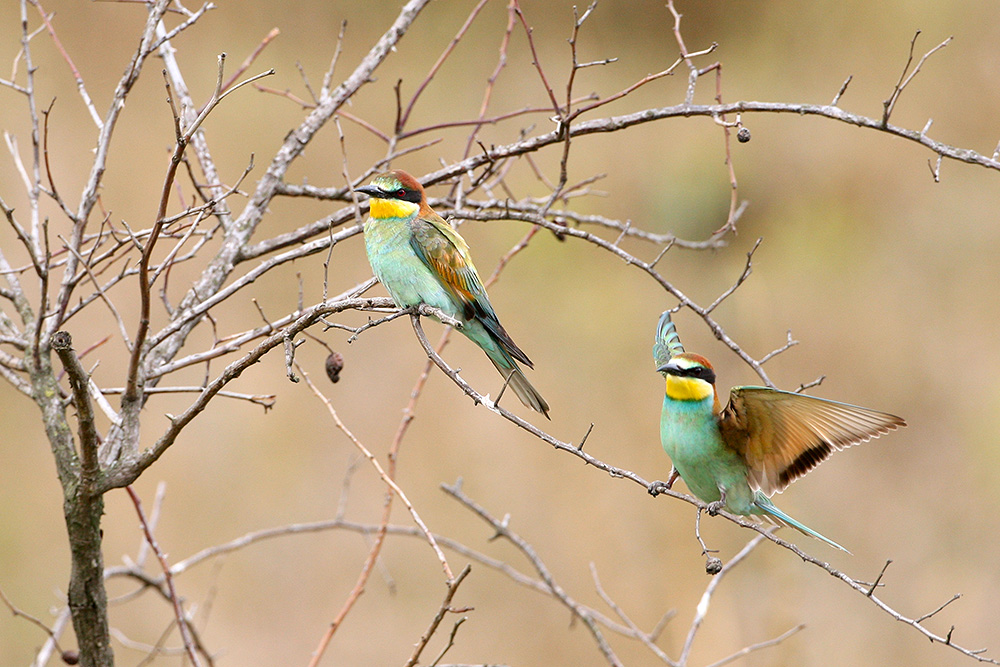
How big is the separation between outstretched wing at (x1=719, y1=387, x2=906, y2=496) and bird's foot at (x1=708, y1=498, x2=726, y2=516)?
0.29 feet

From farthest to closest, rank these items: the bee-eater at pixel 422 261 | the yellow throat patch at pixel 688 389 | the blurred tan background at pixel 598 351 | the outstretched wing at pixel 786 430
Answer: the blurred tan background at pixel 598 351
the bee-eater at pixel 422 261
the yellow throat patch at pixel 688 389
the outstretched wing at pixel 786 430

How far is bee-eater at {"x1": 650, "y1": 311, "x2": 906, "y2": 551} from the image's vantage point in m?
1.98

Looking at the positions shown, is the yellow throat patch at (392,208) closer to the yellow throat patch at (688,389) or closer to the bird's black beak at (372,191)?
the bird's black beak at (372,191)

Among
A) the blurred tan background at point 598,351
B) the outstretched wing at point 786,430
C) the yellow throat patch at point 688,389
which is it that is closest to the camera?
the outstretched wing at point 786,430

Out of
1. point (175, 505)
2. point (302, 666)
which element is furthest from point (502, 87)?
point (302, 666)

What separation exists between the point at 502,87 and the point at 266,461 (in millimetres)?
2724

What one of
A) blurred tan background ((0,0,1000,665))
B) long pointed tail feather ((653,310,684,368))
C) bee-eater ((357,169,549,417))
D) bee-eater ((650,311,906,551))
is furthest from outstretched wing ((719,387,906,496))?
blurred tan background ((0,0,1000,665))

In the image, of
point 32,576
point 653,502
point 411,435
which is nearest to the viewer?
point 32,576

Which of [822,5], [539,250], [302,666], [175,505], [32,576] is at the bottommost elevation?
[302,666]

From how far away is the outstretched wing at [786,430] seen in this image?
193 cm

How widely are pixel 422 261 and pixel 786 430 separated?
1.16m

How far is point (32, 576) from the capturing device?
15.3 feet

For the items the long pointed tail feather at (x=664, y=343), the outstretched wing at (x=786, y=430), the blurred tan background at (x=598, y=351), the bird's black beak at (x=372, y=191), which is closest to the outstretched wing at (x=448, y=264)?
the bird's black beak at (x=372, y=191)

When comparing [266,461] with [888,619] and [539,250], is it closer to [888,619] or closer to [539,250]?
[539,250]
